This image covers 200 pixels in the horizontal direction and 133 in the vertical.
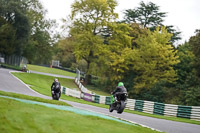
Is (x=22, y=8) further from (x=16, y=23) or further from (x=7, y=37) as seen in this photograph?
(x=7, y=37)

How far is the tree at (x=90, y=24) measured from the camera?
49.4 m

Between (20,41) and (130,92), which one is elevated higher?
(20,41)

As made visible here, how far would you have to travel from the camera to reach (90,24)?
164 ft

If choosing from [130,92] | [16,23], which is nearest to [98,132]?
[130,92]

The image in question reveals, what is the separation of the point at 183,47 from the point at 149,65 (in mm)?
10539

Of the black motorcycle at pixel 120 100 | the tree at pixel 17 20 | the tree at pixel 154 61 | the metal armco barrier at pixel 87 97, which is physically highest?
the tree at pixel 17 20

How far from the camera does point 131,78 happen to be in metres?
49.3

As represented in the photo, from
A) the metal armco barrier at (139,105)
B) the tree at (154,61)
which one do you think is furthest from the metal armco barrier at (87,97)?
the tree at (154,61)

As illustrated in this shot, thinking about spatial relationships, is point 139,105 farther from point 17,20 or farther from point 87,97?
point 17,20

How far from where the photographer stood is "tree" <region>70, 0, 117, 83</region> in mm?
49438

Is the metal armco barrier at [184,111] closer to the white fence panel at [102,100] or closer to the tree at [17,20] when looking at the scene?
the white fence panel at [102,100]

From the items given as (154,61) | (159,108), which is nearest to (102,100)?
(159,108)

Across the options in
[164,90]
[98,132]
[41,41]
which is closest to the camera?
[98,132]

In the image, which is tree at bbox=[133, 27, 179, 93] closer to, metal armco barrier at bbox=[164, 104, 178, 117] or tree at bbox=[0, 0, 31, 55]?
metal armco barrier at bbox=[164, 104, 178, 117]
